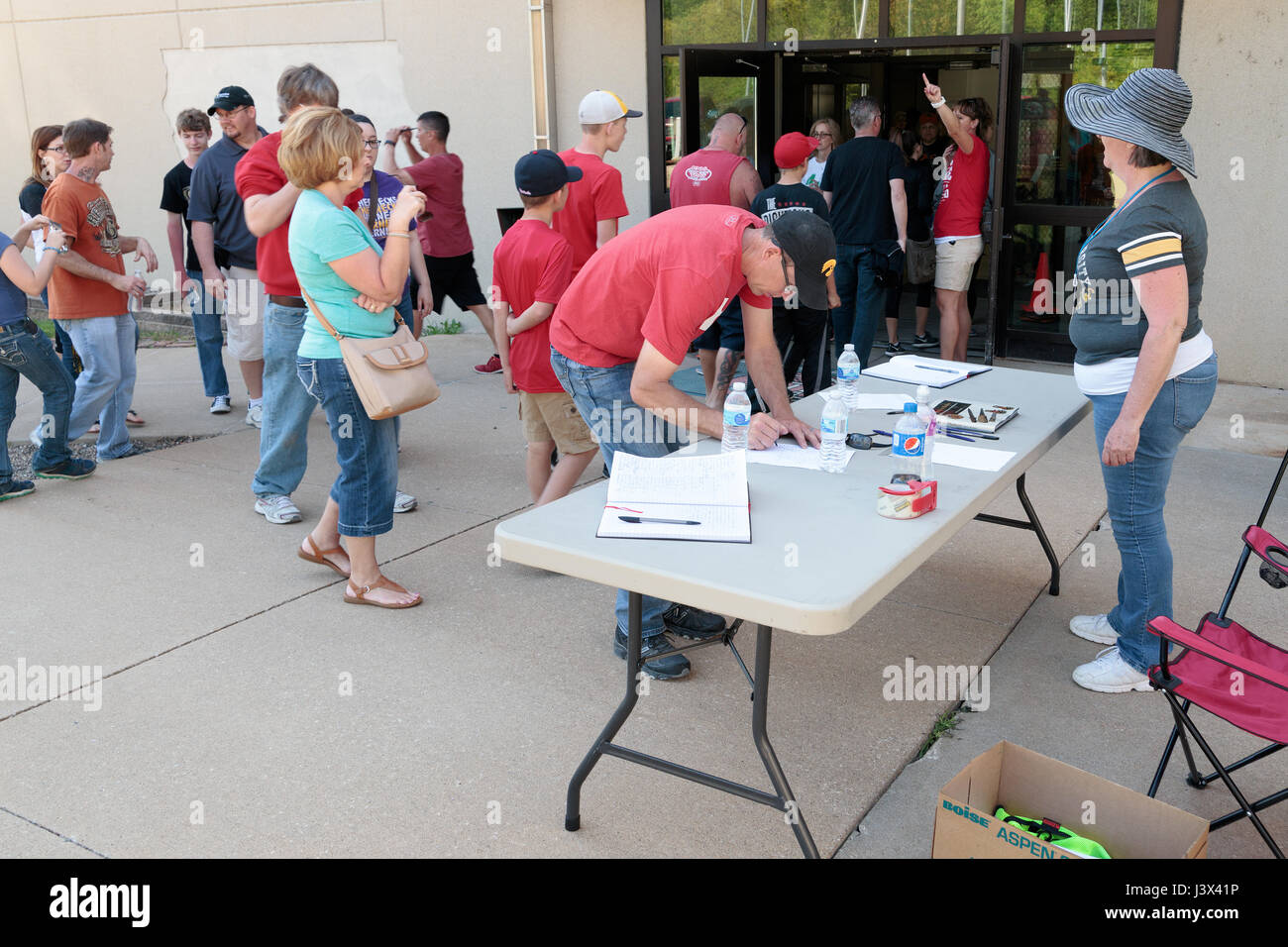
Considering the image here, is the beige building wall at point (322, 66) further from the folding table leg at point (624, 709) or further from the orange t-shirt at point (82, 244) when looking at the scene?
the folding table leg at point (624, 709)

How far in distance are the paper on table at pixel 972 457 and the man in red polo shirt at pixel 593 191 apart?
2.78m

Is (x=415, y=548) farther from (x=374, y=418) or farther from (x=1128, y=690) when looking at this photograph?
(x=1128, y=690)

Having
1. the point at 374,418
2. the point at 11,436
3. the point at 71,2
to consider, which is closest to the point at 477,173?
the point at 11,436

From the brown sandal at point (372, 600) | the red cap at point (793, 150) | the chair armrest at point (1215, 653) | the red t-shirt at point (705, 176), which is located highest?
the red cap at point (793, 150)

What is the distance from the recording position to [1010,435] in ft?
10.5

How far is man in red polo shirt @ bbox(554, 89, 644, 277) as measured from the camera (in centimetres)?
539

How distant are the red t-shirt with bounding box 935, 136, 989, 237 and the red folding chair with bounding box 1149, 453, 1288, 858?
4.55m

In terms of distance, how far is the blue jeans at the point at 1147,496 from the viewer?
3082mm

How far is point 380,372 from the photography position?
3654mm

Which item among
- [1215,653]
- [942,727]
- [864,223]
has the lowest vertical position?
[942,727]

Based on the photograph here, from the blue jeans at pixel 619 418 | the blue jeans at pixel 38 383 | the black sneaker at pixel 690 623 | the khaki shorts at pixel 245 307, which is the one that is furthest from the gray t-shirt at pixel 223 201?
the black sneaker at pixel 690 623

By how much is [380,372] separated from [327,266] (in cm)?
39

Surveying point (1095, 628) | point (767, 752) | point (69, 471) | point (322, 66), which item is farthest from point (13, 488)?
point (322, 66)

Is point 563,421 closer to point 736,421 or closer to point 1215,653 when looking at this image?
point 736,421
